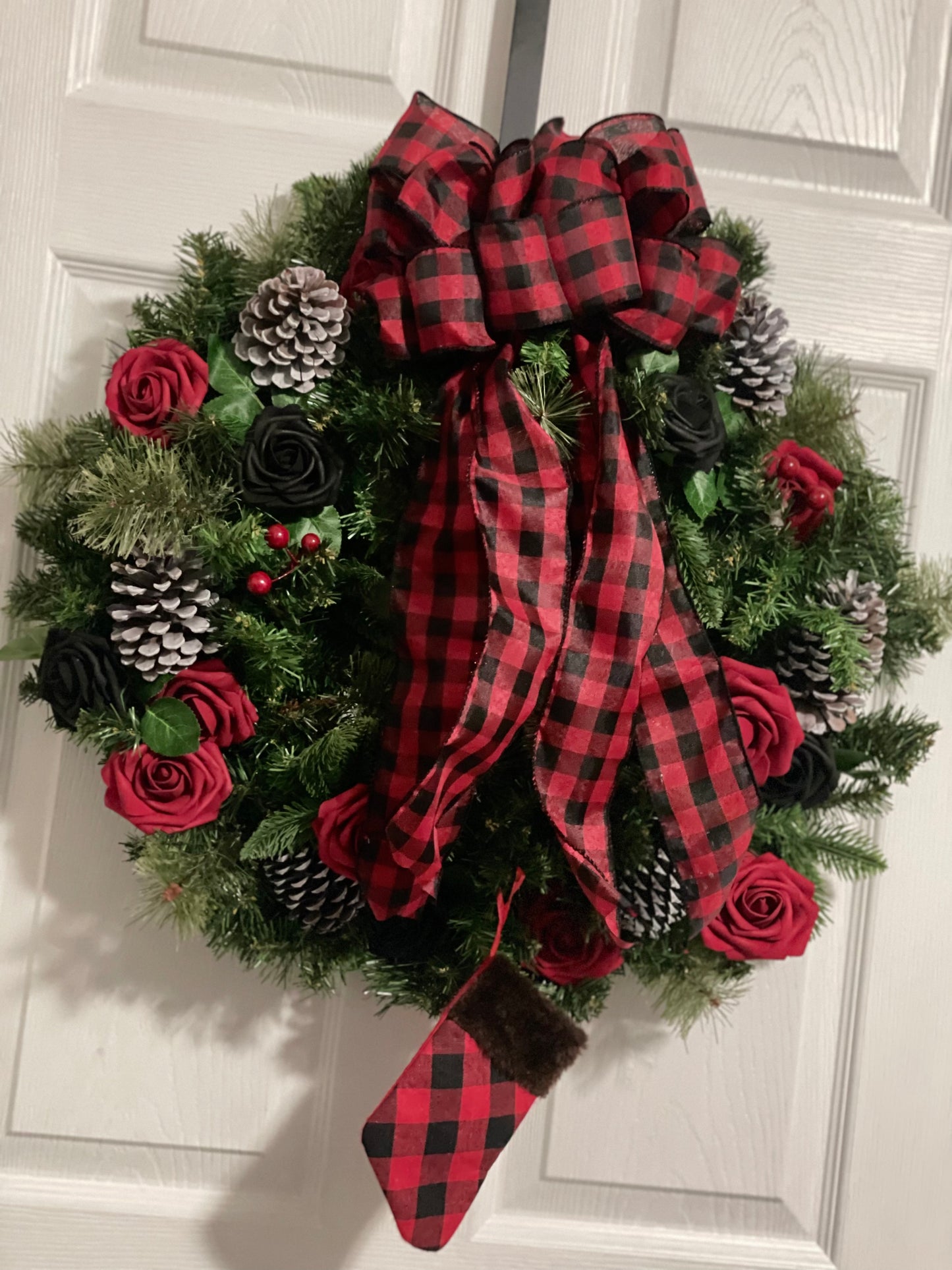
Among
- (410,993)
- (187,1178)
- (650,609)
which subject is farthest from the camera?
(187,1178)

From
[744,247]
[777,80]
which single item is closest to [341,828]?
[744,247]

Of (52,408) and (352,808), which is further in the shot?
(52,408)

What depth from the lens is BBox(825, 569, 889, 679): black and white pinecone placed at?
0.71m

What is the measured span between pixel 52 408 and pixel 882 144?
0.85 meters

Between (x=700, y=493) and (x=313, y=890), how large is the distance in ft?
1.44

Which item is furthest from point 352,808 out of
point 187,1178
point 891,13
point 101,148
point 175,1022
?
point 891,13

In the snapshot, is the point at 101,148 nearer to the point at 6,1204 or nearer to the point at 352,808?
the point at 352,808

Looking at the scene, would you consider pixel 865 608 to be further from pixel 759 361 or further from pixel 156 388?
pixel 156 388

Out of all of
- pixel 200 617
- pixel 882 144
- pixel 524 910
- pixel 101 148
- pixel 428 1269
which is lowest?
pixel 428 1269

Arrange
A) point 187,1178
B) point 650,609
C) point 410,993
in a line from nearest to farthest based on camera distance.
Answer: point 650,609, point 410,993, point 187,1178

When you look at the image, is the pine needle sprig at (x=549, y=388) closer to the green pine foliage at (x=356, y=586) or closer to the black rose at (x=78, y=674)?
the green pine foliage at (x=356, y=586)

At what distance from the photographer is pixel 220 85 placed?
0.84 m

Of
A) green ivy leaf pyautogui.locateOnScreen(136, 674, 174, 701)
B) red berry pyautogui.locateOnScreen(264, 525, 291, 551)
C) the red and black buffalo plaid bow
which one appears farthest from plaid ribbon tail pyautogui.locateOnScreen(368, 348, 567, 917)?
green ivy leaf pyautogui.locateOnScreen(136, 674, 174, 701)

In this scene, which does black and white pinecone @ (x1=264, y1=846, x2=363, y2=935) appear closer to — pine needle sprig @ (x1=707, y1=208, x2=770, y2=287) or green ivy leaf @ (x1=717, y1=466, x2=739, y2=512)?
green ivy leaf @ (x1=717, y1=466, x2=739, y2=512)
